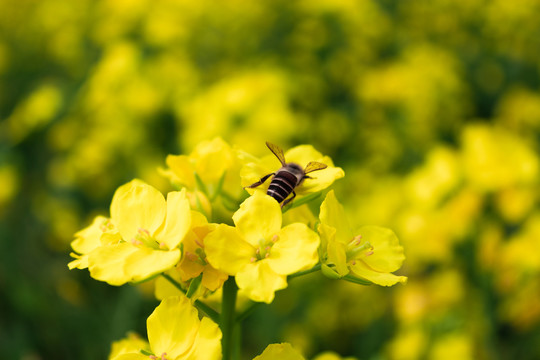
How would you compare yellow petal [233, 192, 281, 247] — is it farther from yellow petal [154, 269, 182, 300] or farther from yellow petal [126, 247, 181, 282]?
yellow petal [154, 269, 182, 300]

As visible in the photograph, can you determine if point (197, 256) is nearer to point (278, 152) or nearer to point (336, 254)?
point (336, 254)

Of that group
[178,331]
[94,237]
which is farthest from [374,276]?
[94,237]

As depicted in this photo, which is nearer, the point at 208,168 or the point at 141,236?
the point at 141,236

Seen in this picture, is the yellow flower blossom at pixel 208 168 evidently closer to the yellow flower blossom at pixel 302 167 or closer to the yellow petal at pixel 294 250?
the yellow flower blossom at pixel 302 167

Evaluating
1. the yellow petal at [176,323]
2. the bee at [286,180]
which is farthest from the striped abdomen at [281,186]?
the yellow petal at [176,323]

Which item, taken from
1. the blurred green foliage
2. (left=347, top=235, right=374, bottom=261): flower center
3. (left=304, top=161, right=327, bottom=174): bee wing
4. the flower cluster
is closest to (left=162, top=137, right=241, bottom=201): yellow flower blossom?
the flower cluster

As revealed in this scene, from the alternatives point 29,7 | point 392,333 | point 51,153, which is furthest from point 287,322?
point 29,7

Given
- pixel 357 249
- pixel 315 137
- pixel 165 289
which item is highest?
pixel 357 249
